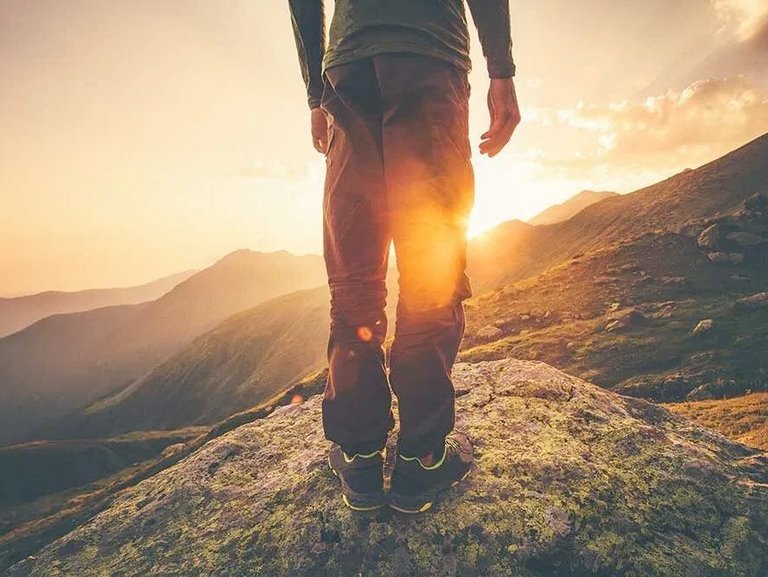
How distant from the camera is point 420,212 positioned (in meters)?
2.76

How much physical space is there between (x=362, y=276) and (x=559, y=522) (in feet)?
6.65

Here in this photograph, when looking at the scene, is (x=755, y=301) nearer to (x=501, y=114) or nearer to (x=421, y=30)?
(x=501, y=114)

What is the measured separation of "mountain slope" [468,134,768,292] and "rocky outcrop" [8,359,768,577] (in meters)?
55.8

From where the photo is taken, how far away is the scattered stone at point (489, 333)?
41.2 m

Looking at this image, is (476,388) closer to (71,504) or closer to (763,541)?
(763,541)

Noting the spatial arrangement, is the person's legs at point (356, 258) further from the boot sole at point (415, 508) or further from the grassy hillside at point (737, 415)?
the grassy hillside at point (737, 415)

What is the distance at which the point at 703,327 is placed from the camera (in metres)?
31.9

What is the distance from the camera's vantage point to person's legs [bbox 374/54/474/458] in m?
2.72

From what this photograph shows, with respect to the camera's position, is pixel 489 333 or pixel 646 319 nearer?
pixel 646 319

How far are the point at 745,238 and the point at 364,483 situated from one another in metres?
56.3

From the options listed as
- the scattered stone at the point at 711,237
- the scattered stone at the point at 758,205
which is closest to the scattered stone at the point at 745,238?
the scattered stone at the point at 711,237

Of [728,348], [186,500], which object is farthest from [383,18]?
[728,348]

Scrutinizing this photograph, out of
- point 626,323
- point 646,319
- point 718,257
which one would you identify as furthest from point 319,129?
point 718,257

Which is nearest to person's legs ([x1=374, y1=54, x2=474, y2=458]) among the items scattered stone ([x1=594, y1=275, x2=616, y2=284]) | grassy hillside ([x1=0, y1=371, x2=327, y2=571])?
grassy hillside ([x1=0, y1=371, x2=327, y2=571])
